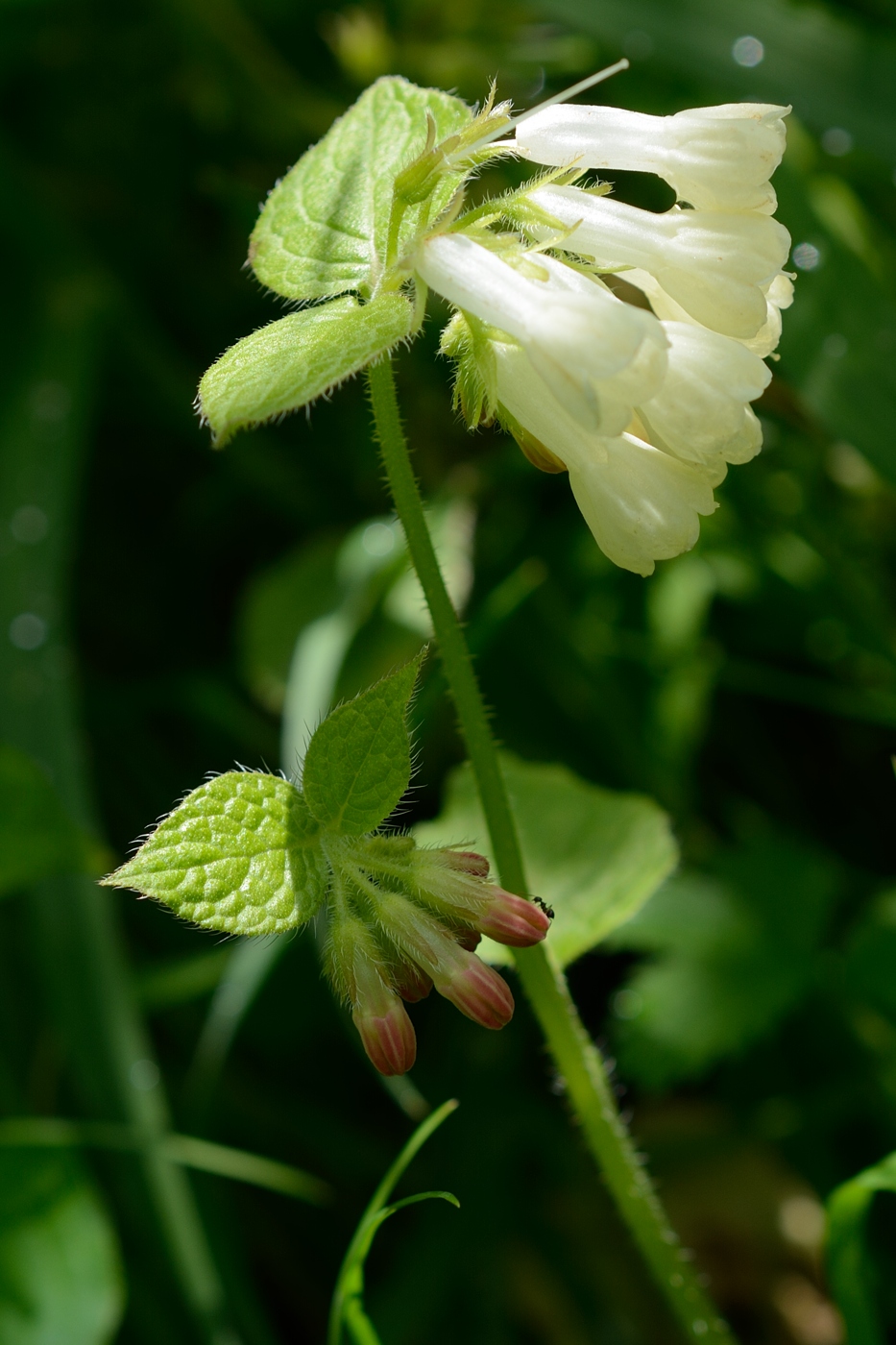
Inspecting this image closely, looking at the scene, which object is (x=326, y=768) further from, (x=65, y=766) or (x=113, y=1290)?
(x=65, y=766)

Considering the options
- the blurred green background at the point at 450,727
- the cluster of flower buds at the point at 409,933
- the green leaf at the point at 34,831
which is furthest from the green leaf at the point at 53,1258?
the cluster of flower buds at the point at 409,933

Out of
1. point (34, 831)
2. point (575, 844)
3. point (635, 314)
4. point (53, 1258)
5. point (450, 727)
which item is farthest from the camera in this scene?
point (450, 727)

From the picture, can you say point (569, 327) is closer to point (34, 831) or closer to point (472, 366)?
point (472, 366)

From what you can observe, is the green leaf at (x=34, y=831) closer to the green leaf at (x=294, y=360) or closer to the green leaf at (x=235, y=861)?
the green leaf at (x=235, y=861)

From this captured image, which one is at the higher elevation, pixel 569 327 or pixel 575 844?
pixel 569 327

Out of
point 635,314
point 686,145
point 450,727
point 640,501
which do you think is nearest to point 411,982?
point 640,501

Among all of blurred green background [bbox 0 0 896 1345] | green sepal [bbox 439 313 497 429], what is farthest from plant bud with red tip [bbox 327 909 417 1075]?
blurred green background [bbox 0 0 896 1345]
